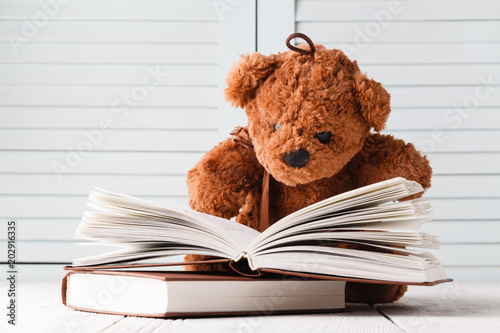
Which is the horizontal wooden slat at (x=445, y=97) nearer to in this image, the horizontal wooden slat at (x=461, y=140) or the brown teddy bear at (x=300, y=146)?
the horizontal wooden slat at (x=461, y=140)

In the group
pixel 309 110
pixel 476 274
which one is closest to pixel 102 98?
pixel 309 110

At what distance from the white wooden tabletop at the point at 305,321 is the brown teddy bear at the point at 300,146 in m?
0.10

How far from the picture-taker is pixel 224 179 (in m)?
0.80

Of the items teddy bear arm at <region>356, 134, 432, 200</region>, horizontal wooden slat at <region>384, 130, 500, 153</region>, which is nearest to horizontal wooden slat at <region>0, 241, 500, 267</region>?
horizontal wooden slat at <region>384, 130, 500, 153</region>

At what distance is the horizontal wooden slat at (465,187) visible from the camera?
1.33m

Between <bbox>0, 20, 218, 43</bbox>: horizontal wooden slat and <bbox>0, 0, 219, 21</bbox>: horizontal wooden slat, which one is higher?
<bbox>0, 0, 219, 21</bbox>: horizontal wooden slat

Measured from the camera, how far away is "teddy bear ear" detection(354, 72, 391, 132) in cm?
74

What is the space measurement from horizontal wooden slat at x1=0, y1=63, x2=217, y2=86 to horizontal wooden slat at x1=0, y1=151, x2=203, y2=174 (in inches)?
7.9

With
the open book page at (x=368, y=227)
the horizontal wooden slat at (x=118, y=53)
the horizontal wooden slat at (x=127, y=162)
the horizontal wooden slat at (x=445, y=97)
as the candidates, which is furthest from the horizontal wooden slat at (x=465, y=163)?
the open book page at (x=368, y=227)

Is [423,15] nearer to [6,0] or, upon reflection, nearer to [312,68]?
[312,68]

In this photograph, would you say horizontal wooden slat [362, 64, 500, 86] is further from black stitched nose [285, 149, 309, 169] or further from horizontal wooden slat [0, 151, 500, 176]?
black stitched nose [285, 149, 309, 169]

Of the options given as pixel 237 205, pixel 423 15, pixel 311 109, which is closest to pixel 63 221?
pixel 237 205

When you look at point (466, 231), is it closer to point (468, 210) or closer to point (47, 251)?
point (468, 210)

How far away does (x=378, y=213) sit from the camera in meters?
0.60
